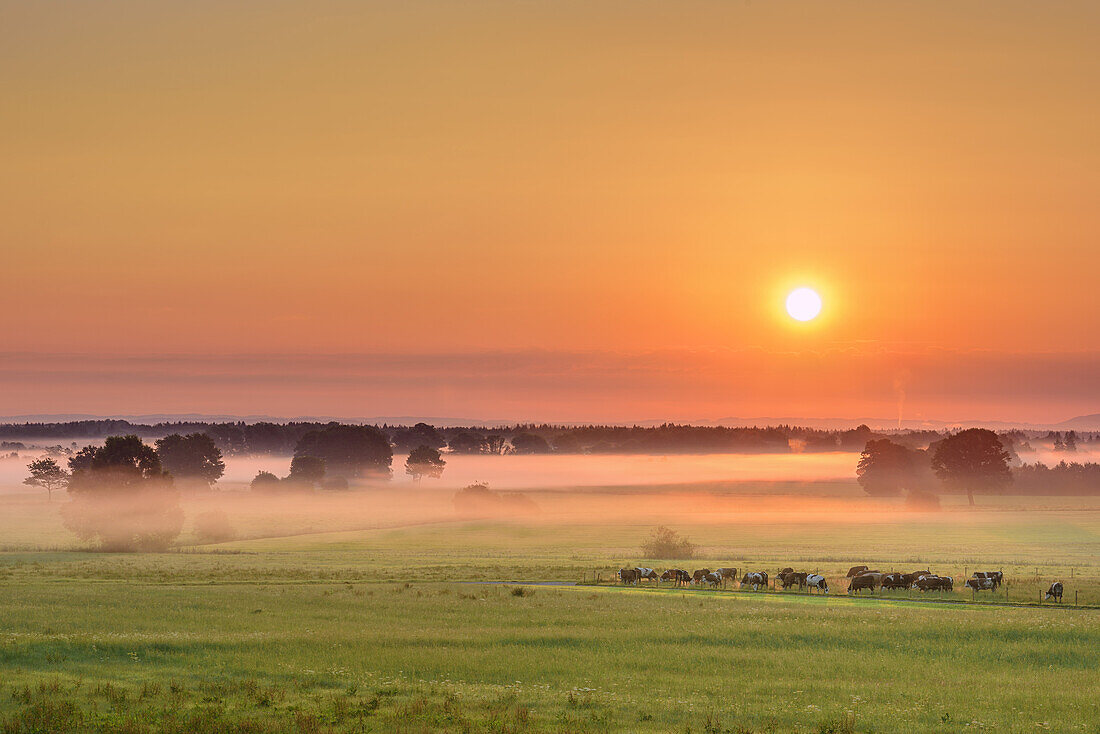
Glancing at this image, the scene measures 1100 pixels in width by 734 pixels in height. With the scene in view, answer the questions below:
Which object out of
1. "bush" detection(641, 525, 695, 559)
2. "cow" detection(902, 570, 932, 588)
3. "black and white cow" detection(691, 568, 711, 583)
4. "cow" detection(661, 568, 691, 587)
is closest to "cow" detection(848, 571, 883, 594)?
"cow" detection(902, 570, 932, 588)

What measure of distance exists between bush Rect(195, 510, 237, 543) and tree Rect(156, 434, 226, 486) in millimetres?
33013

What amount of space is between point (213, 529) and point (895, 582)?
8600 cm

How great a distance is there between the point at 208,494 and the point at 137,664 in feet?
461

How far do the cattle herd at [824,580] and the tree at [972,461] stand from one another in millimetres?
101437

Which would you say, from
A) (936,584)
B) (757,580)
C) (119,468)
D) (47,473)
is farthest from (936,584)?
(47,473)

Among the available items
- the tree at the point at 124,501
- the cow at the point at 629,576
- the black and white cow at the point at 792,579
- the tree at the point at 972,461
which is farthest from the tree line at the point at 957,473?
the tree at the point at 124,501

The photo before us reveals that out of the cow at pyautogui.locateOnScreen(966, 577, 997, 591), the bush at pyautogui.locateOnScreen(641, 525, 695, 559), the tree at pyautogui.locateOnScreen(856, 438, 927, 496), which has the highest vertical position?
the tree at pyautogui.locateOnScreen(856, 438, 927, 496)

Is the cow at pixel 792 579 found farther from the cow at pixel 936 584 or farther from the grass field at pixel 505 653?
the cow at pixel 936 584

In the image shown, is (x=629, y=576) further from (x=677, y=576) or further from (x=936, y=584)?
(x=936, y=584)

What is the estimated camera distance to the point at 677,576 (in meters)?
72.9

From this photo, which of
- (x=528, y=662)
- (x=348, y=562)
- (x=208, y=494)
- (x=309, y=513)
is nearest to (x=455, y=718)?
(x=528, y=662)

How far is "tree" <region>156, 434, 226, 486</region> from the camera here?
525ft

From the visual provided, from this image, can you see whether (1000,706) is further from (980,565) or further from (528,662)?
(980,565)

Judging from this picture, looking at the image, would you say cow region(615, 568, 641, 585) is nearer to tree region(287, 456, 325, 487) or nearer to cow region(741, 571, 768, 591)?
cow region(741, 571, 768, 591)
